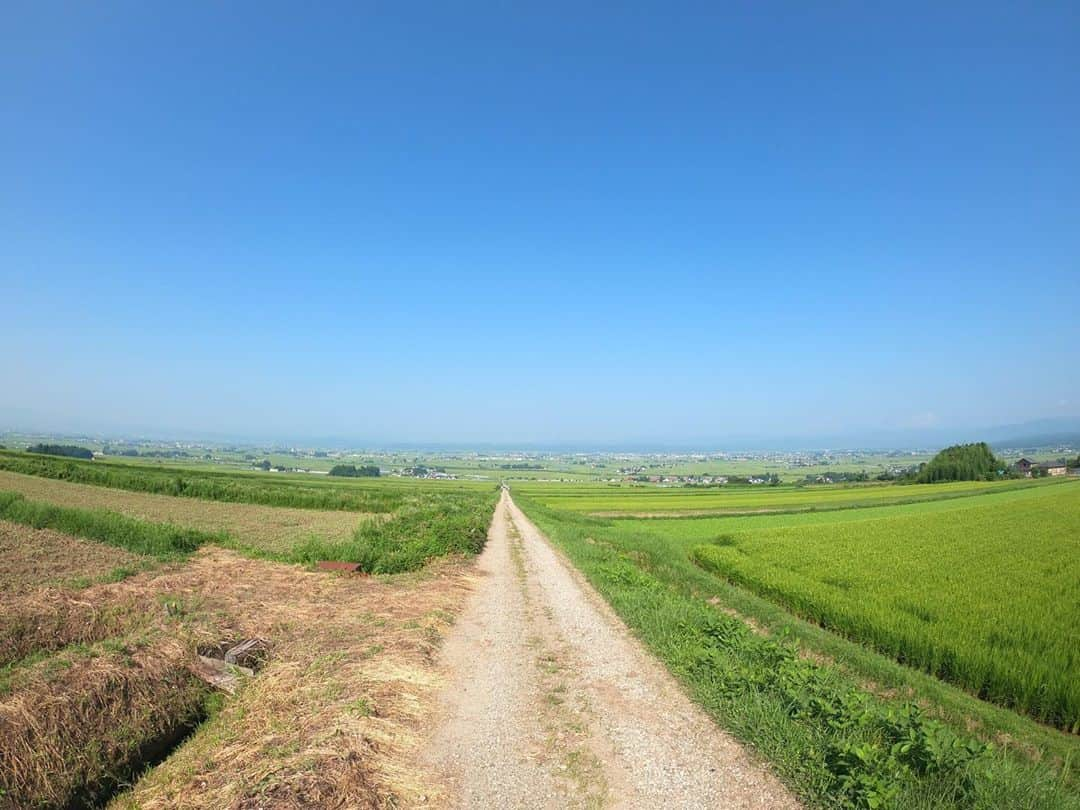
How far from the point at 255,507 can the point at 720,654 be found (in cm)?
3709

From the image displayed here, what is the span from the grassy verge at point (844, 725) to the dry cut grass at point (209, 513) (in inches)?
653

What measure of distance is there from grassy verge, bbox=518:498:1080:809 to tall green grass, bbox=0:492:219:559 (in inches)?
606

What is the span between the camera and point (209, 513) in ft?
99.4

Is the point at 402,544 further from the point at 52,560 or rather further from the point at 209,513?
the point at 209,513

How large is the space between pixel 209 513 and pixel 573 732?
31.2 metres

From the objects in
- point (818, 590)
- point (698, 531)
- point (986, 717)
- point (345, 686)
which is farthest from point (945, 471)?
point (345, 686)

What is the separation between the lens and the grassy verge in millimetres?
4809

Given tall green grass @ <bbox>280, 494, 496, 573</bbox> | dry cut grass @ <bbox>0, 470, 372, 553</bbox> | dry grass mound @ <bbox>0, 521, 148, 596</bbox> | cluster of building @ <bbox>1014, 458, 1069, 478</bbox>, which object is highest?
dry grass mound @ <bbox>0, 521, 148, 596</bbox>

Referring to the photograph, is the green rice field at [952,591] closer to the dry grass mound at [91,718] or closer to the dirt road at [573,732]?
the dirt road at [573,732]

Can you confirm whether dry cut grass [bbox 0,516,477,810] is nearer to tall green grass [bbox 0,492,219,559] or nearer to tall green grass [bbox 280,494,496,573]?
tall green grass [bbox 280,494,496,573]

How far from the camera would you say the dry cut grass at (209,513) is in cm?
2412

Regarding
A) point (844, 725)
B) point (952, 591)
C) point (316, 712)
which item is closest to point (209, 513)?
point (316, 712)

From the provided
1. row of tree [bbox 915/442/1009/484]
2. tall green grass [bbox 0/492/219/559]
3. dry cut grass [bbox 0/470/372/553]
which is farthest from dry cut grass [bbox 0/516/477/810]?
row of tree [bbox 915/442/1009/484]

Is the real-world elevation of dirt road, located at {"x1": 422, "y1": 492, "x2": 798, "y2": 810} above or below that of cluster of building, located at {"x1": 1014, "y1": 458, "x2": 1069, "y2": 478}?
above
